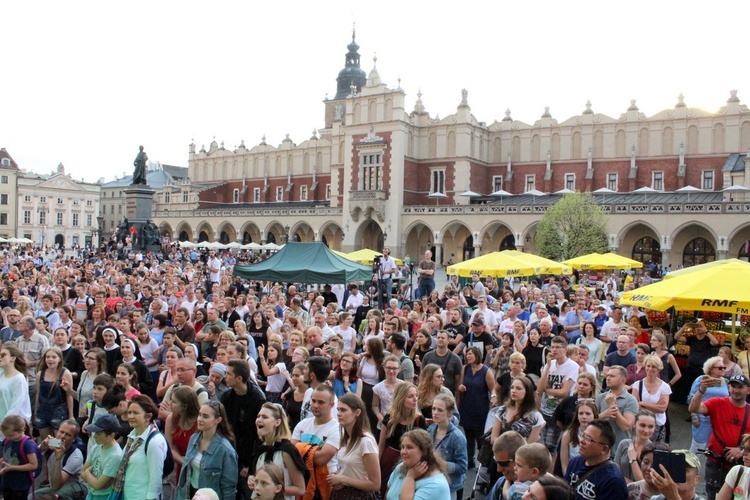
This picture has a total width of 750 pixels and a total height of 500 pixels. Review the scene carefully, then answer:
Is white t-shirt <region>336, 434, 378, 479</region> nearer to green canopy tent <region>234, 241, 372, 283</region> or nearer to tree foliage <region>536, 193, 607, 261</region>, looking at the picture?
green canopy tent <region>234, 241, 372, 283</region>

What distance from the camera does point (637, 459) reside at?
471cm

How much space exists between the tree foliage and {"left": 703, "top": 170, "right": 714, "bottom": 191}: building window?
9.63 meters

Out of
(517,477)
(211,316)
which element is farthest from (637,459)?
(211,316)

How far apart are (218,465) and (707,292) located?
708 cm

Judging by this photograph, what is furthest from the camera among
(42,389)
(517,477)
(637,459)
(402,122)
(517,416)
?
(402,122)

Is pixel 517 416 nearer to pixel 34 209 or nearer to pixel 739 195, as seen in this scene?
pixel 739 195

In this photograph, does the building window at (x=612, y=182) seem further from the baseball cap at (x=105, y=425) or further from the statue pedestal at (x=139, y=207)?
the baseball cap at (x=105, y=425)

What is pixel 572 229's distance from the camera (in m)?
32.7

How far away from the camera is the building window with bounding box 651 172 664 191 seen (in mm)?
40125

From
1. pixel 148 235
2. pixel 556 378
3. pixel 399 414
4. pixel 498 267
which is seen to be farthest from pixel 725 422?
pixel 148 235

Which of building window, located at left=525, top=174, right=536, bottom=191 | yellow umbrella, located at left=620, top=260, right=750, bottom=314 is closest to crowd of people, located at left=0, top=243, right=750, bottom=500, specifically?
yellow umbrella, located at left=620, top=260, right=750, bottom=314

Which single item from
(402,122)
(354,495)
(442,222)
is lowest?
(354,495)

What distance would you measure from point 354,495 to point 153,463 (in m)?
1.49

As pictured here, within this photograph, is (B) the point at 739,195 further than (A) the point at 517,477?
Yes
